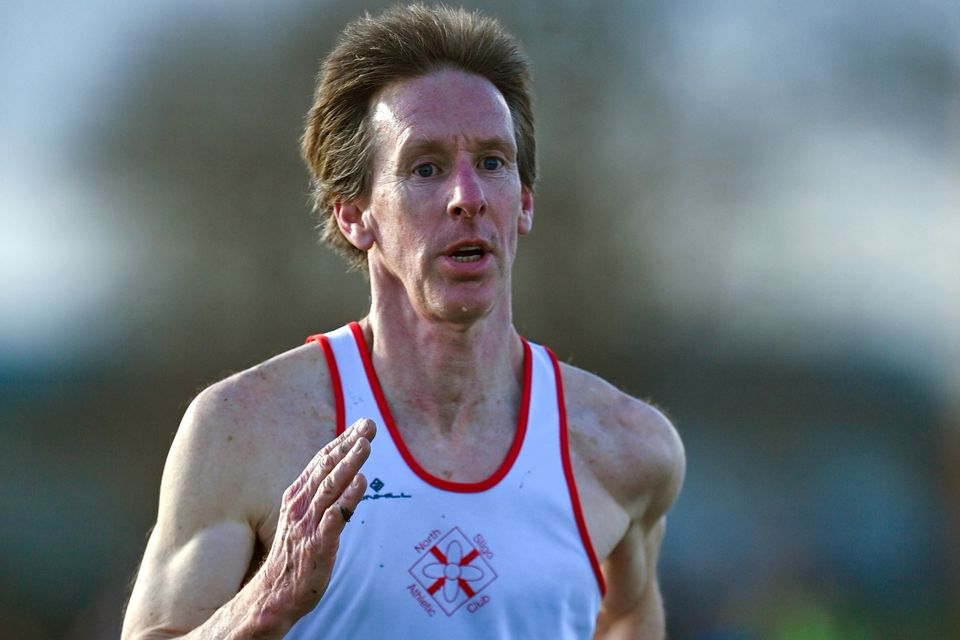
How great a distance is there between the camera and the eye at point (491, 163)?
3.05 metres

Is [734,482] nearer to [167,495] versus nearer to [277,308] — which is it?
[277,308]

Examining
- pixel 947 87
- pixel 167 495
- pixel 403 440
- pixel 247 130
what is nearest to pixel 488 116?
pixel 403 440

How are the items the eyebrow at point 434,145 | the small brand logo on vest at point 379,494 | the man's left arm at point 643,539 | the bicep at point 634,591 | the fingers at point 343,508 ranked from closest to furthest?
1. the fingers at point 343,508
2. the small brand logo on vest at point 379,494
3. the eyebrow at point 434,145
4. the man's left arm at point 643,539
5. the bicep at point 634,591

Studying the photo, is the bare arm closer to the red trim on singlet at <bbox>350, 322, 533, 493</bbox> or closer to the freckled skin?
the freckled skin

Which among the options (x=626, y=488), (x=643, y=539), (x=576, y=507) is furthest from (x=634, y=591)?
(x=576, y=507)

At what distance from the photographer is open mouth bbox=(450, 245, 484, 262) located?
2.93m

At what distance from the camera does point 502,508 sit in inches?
Answer: 115

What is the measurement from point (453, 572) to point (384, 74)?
1246 millimetres

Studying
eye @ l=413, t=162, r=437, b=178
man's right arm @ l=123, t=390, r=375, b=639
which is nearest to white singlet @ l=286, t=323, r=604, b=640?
man's right arm @ l=123, t=390, r=375, b=639

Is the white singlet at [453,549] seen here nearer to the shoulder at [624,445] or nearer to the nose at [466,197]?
the shoulder at [624,445]

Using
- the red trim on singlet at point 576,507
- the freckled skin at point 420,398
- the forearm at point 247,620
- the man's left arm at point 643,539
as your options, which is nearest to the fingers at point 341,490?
the forearm at point 247,620

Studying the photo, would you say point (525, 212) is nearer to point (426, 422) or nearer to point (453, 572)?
point (426, 422)

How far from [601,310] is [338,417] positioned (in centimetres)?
491

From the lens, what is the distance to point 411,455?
2.93 metres
